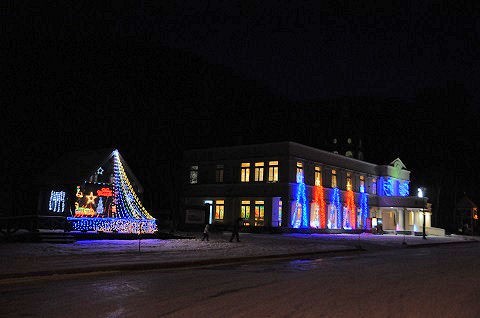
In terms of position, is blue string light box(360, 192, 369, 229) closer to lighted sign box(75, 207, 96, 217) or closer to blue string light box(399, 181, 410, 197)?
blue string light box(399, 181, 410, 197)

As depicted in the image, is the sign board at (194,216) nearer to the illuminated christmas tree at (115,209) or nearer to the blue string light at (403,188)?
the illuminated christmas tree at (115,209)

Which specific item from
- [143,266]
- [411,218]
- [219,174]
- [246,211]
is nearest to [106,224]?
[143,266]


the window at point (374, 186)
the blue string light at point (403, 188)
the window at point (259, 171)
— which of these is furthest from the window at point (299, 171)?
the blue string light at point (403, 188)

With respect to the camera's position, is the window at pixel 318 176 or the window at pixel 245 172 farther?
the window at pixel 318 176

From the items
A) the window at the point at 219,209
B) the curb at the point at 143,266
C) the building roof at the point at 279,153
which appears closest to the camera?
the curb at the point at 143,266

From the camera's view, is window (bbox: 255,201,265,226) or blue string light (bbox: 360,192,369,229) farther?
blue string light (bbox: 360,192,369,229)

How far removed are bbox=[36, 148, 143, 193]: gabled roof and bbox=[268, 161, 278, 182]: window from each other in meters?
13.3

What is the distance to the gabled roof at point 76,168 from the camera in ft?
113

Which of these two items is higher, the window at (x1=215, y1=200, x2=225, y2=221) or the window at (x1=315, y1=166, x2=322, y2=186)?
the window at (x1=315, y1=166, x2=322, y2=186)

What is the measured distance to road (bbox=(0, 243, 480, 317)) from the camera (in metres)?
8.70

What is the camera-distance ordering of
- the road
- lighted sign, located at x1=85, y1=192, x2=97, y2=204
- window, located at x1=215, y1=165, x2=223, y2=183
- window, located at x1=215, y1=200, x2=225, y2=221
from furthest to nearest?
window, located at x1=215, y1=165, x2=223, y2=183 < window, located at x1=215, y1=200, x2=225, y2=221 < lighted sign, located at x1=85, y1=192, x2=97, y2=204 < the road

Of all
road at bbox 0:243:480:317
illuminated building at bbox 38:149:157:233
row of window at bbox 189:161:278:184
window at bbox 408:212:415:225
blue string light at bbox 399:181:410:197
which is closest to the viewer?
road at bbox 0:243:480:317

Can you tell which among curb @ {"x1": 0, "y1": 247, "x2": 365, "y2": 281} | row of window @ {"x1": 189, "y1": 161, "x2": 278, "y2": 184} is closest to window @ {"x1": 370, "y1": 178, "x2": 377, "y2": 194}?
row of window @ {"x1": 189, "y1": 161, "x2": 278, "y2": 184}

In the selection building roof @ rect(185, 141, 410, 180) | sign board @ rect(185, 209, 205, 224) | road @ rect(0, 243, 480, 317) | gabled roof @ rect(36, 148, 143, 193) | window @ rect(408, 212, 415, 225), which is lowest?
road @ rect(0, 243, 480, 317)
